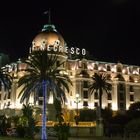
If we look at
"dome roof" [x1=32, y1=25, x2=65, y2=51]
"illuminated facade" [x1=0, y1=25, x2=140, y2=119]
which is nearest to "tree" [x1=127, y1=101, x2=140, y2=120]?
"illuminated facade" [x1=0, y1=25, x2=140, y2=119]

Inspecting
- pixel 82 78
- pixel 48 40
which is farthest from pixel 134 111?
pixel 48 40

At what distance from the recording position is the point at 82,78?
134m

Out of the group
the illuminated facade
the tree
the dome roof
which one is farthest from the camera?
the illuminated facade

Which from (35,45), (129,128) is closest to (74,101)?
(35,45)

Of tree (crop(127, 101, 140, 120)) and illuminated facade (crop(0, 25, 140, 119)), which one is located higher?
illuminated facade (crop(0, 25, 140, 119))

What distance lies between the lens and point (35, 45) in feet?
428

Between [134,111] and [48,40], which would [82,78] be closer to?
[48,40]

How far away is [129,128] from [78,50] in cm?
6974

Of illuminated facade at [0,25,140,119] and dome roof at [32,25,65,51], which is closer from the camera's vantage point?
dome roof at [32,25,65,51]

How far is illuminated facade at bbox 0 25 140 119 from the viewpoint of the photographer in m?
129

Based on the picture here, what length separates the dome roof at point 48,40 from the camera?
12781 cm

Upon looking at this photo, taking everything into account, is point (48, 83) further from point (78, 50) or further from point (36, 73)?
point (78, 50)

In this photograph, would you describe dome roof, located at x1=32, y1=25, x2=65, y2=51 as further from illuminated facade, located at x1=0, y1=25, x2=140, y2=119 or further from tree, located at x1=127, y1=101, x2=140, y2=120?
tree, located at x1=127, y1=101, x2=140, y2=120

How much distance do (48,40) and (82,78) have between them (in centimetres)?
1731
